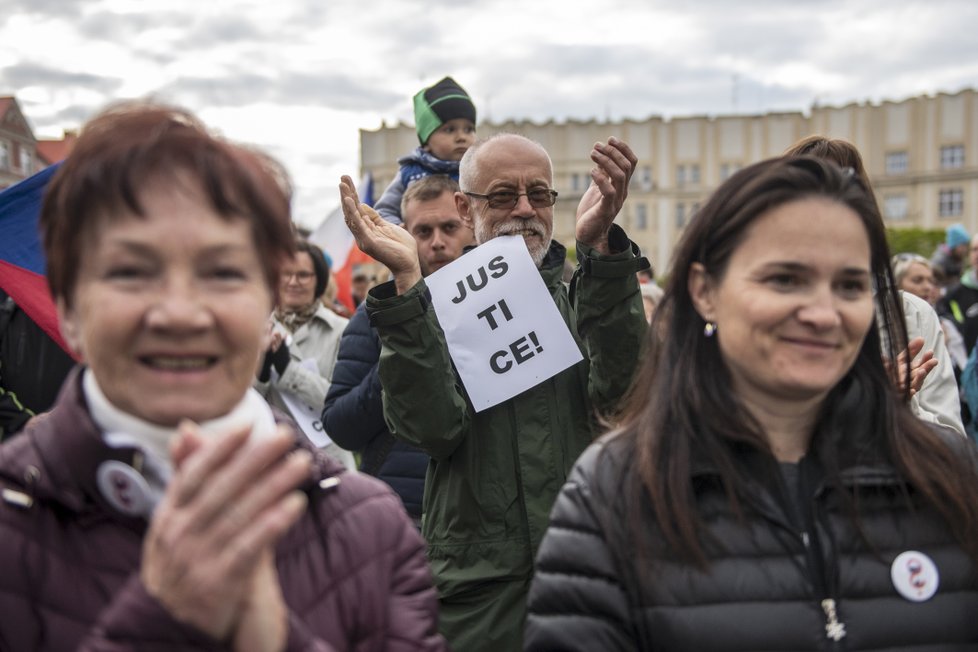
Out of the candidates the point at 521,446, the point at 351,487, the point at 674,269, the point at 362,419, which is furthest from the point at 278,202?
the point at 362,419

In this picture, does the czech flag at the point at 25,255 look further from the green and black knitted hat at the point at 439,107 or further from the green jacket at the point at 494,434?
the green jacket at the point at 494,434

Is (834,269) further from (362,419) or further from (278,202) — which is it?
(362,419)

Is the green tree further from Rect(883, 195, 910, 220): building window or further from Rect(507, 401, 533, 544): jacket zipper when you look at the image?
Rect(507, 401, 533, 544): jacket zipper

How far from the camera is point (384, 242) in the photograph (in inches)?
125

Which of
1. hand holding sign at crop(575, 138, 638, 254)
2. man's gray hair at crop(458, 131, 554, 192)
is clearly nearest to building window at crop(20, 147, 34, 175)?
man's gray hair at crop(458, 131, 554, 192)

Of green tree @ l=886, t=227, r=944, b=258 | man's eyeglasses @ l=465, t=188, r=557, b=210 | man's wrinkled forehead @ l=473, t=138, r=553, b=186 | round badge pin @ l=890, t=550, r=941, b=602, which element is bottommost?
green tree @ l=886, t=227, r=944, b=258

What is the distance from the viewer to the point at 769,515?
6.71ft

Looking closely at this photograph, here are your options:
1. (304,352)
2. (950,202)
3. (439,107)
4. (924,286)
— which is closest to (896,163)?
(950,202)

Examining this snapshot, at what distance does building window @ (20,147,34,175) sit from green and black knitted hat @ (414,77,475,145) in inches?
1778

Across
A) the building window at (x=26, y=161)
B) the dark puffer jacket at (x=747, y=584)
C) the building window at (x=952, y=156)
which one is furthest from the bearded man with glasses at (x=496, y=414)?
the building window at (x=952, y=156)

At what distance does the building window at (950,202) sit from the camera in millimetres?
62531

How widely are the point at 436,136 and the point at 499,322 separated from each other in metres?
2.66

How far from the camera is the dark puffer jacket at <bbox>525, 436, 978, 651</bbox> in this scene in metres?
1.99

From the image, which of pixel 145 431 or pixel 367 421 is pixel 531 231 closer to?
pixel 367 421
